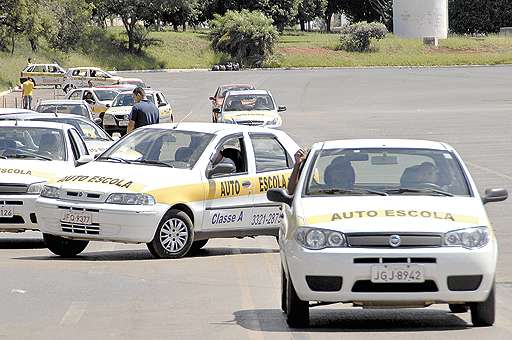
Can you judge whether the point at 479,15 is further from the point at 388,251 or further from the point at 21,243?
the point at 388,251

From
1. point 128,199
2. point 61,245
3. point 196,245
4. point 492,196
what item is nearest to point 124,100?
point 196,245

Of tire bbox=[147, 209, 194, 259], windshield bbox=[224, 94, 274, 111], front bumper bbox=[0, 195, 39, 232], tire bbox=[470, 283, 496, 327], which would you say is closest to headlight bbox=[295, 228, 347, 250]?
tire bbox=[470, 283, 496, 327]

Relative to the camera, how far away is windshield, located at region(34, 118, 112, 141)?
2491 cm

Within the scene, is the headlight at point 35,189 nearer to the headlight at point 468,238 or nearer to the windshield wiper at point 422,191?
the windshield wiper at point 422,191

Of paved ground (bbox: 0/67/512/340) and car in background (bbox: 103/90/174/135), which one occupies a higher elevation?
paved ground (bbox: 0/67/512/340)

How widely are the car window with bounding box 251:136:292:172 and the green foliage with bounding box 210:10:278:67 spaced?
326ft

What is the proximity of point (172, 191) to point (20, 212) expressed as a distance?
247 centimetres

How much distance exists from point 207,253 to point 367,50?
360ft

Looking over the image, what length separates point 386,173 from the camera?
10938 mm

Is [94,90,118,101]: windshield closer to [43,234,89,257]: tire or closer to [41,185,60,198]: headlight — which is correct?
[43,234,89,257]: tire

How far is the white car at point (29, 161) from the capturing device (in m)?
16.4

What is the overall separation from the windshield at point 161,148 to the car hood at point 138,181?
21 cm

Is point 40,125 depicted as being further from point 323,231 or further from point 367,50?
point 367,50

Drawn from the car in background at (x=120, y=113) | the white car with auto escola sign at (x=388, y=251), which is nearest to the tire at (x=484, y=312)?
the white car with auto escola sign at (x=388, y=251)
